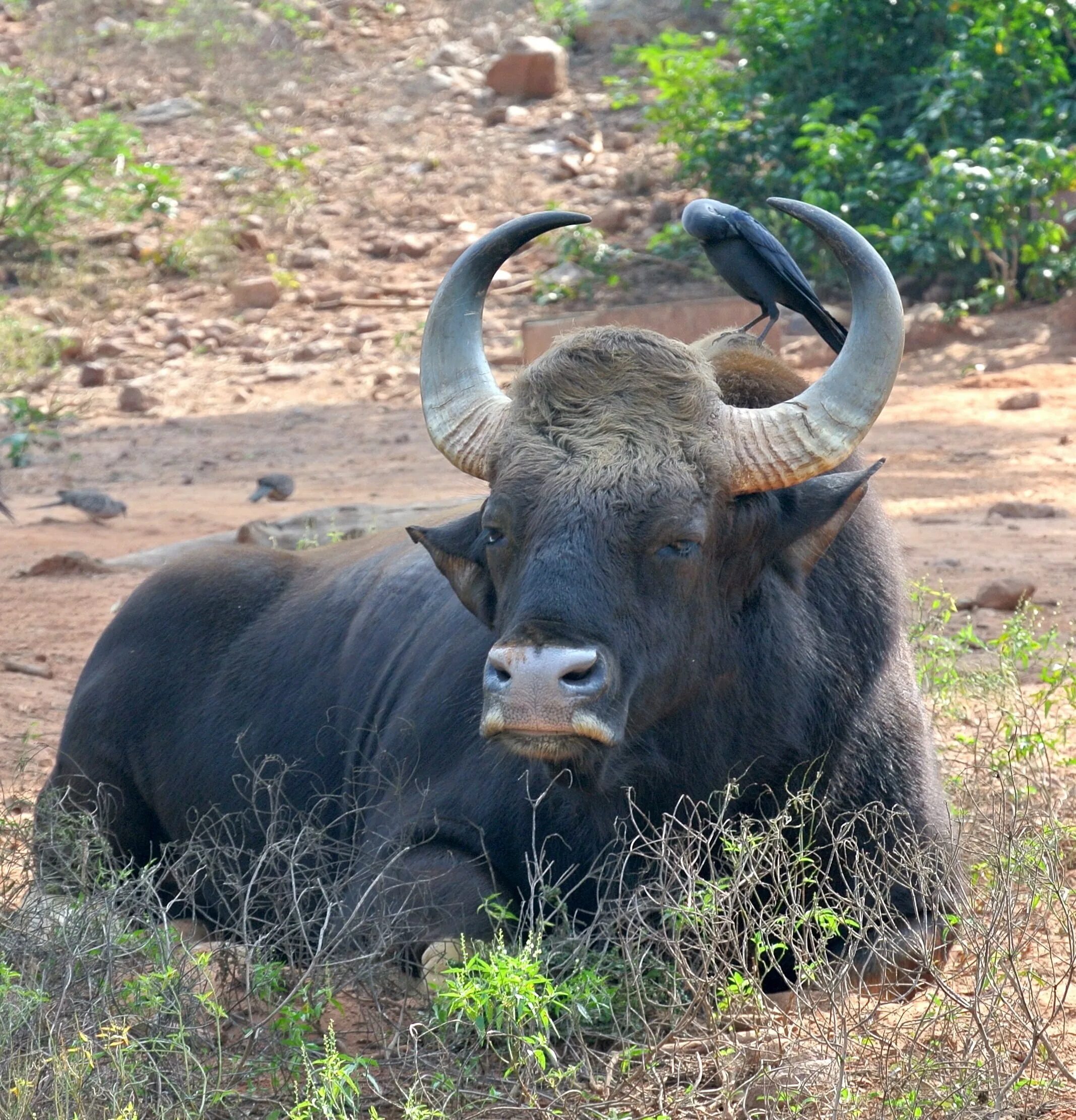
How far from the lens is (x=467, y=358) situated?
4.36 meters

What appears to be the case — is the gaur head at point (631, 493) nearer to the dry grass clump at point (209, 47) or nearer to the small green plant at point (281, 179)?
the small green plant at point (281, 179)

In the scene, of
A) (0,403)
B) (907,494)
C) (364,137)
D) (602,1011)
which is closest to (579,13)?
(364,137)

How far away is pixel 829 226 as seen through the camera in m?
3.92

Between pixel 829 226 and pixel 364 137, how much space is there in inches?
654

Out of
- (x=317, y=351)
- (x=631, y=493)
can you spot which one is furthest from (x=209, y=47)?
(x=631, y=493)

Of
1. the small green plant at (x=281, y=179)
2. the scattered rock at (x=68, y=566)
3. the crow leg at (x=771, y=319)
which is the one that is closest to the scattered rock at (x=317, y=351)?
the small green plant at (x=281, y=179)

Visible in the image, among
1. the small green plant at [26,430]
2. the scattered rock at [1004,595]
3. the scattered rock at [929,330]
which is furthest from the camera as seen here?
the scattered rock at [929,330]

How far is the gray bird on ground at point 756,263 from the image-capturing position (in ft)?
15.6

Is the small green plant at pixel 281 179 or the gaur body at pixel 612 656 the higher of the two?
the gaur body at pixel 612 656

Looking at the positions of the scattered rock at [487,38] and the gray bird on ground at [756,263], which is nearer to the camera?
the gray bird on ground at [756,263]

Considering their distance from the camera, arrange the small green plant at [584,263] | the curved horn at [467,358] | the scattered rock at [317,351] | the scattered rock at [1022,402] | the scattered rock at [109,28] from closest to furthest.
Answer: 1. the curved horn at [467,358]
2. the scattered rock at [1022,402]
3. the scattered rock at [317,351]
4. the small green plant at [584,263]
5. the scattered rock at [109,28]

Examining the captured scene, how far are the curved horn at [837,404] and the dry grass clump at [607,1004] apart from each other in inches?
33.8

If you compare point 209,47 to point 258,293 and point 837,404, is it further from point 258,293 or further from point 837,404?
point 837,404

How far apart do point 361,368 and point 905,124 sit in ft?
18.6
